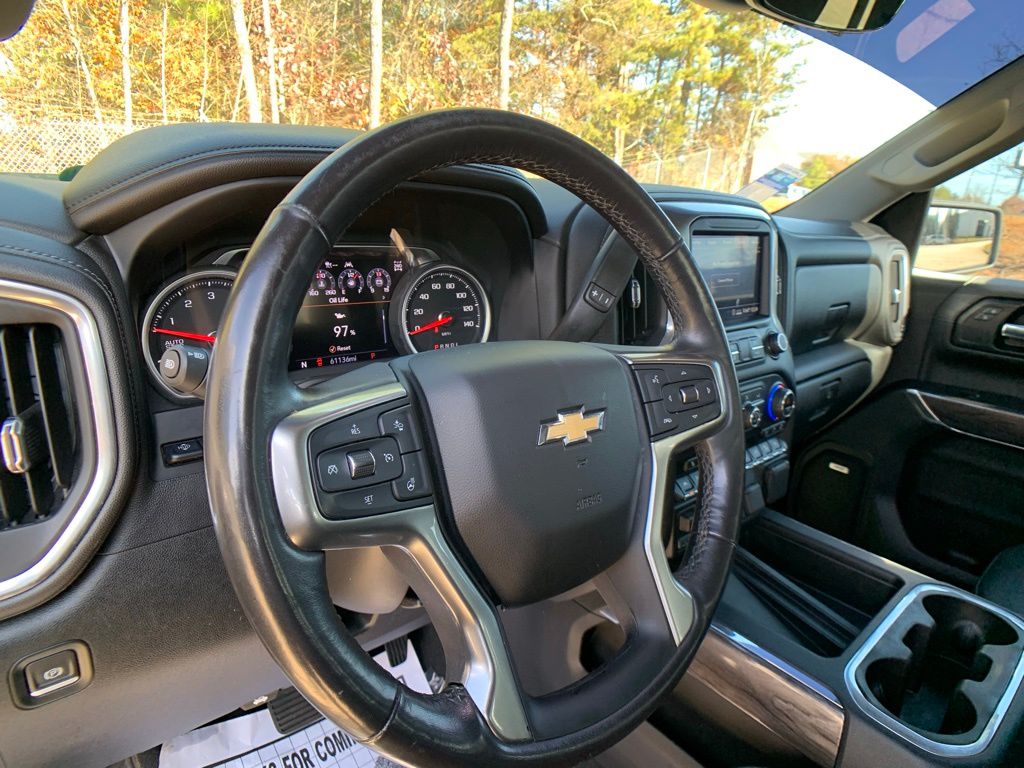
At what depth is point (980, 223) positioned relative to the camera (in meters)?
2.52

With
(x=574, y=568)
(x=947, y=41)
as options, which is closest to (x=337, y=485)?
(x=574, y=568)

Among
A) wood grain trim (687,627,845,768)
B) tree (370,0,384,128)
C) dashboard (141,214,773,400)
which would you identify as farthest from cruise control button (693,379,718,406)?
tree (370,0,384,128)

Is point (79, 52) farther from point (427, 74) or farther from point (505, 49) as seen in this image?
point (505, 49)

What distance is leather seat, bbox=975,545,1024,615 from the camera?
61.4 inches

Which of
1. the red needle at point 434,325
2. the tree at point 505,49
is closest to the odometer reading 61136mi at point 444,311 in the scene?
the red needle at point 434,325

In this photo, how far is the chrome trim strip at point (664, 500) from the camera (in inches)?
36.5

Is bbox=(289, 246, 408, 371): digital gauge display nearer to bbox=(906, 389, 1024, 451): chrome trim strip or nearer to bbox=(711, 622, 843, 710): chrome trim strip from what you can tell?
bbox=(711, 622, 843, 710): chrome trim strip

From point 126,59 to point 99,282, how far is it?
1.87 meters

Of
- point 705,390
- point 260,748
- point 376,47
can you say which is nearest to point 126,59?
point 376,47

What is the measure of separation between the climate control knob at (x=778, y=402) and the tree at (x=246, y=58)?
213cm

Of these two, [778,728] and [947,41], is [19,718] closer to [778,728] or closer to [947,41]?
[778,728]

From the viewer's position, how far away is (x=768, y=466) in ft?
6.19

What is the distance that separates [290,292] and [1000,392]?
7.99ft

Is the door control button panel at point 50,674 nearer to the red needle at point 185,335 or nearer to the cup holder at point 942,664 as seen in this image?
the red needle at point 185,335
